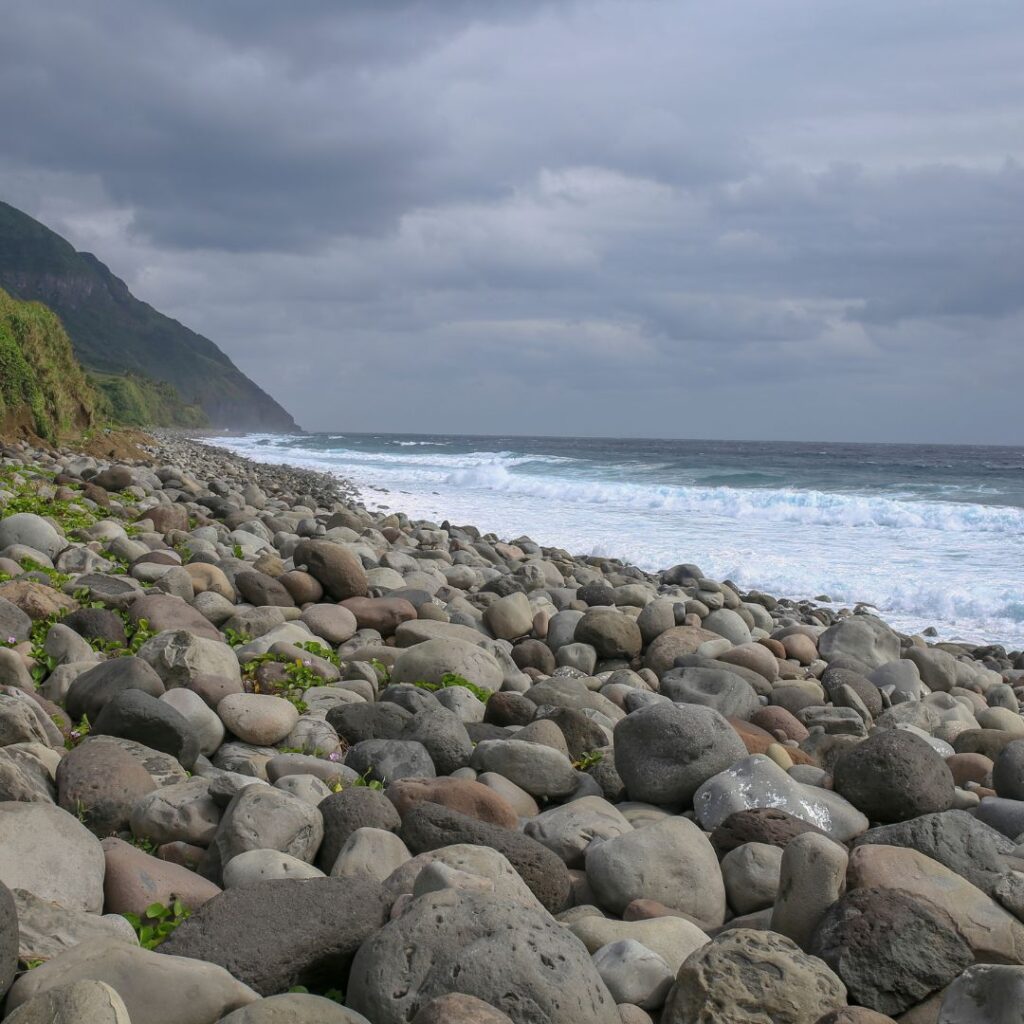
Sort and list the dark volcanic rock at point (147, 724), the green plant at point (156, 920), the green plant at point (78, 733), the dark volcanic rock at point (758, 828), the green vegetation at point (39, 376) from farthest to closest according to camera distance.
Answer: the green vegetation at point (39, 376) → the green plant at point (78, 733) → the dark volcanic rock at point (147, 724) → the dark volcanic rock at point (758, 828) → the green plant at point (156, 920)

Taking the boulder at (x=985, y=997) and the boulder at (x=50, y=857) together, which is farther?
the boulder at (x=50, y=857)

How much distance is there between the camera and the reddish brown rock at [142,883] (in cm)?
304

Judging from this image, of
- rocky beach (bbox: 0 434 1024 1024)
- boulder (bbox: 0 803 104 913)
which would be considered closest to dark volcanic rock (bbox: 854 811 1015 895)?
rocky beach (bbox: 0 434 1024 1024)

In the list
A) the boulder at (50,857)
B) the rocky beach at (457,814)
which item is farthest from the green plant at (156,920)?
the boulder at (50,857)

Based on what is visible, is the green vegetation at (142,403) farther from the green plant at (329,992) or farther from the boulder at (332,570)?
the green plant at (329,992)

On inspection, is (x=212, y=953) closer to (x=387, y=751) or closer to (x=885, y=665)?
(x=387, y=751)

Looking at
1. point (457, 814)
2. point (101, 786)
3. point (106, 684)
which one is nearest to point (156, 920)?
point (101, 786)

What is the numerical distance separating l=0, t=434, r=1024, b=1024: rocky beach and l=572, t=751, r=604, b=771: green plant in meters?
0.03

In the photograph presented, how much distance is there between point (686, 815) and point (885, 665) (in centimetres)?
427

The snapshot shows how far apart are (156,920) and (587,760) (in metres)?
2.60

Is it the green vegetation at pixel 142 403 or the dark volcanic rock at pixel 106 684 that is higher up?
the green vegetation at pixel 142 403

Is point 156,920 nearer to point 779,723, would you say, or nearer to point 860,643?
point 779,723

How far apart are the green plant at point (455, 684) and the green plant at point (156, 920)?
9.10 feet

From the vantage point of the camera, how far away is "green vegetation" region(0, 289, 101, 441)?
56.0 feet
